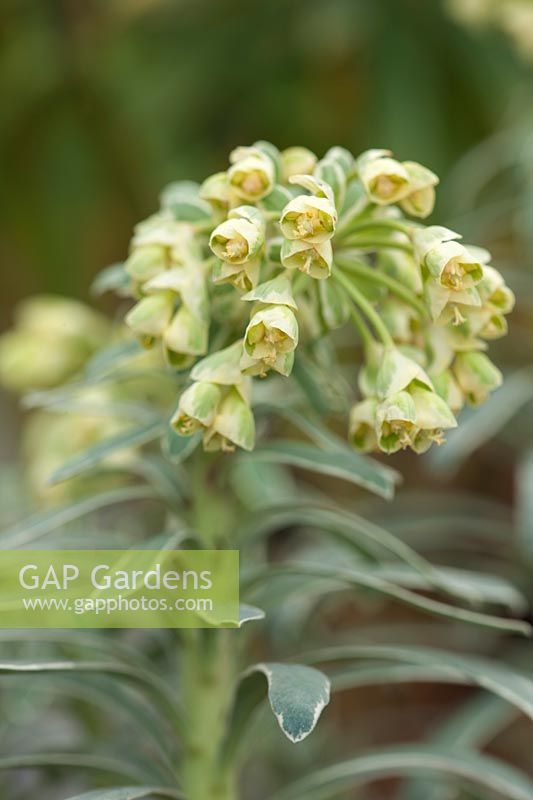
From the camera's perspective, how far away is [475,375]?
25.4 inches

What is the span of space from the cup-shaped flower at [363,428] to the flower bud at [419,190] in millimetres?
128

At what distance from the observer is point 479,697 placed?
1.04m

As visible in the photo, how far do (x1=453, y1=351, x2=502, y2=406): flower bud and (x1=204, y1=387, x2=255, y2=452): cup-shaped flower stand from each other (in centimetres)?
14

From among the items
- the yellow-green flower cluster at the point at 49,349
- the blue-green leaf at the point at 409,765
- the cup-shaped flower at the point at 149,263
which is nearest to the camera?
the cup-shaped flower at the point at 149,263

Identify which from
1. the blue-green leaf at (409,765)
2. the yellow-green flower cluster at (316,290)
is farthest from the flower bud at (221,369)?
the blue-green leaf at (409,765)

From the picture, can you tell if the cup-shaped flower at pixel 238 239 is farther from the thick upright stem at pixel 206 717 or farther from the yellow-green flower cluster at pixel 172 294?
the thick upright stem at pixel 206 717

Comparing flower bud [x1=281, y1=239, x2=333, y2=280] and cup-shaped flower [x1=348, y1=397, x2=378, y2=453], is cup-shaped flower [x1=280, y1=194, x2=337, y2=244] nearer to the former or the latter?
flower bud [x1=281, y1=239, x2=333, y2=280]

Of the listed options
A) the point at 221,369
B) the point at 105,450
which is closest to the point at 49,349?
the point at 105,450

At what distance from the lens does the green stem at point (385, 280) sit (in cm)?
64

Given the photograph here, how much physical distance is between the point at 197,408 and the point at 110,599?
154 mm

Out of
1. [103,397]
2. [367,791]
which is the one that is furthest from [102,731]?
[367,791]

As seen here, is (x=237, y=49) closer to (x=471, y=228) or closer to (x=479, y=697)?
(x=471, y=228)

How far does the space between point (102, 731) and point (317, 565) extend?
1.41 feet

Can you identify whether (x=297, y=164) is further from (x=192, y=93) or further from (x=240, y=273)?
(x=192, y=93)
